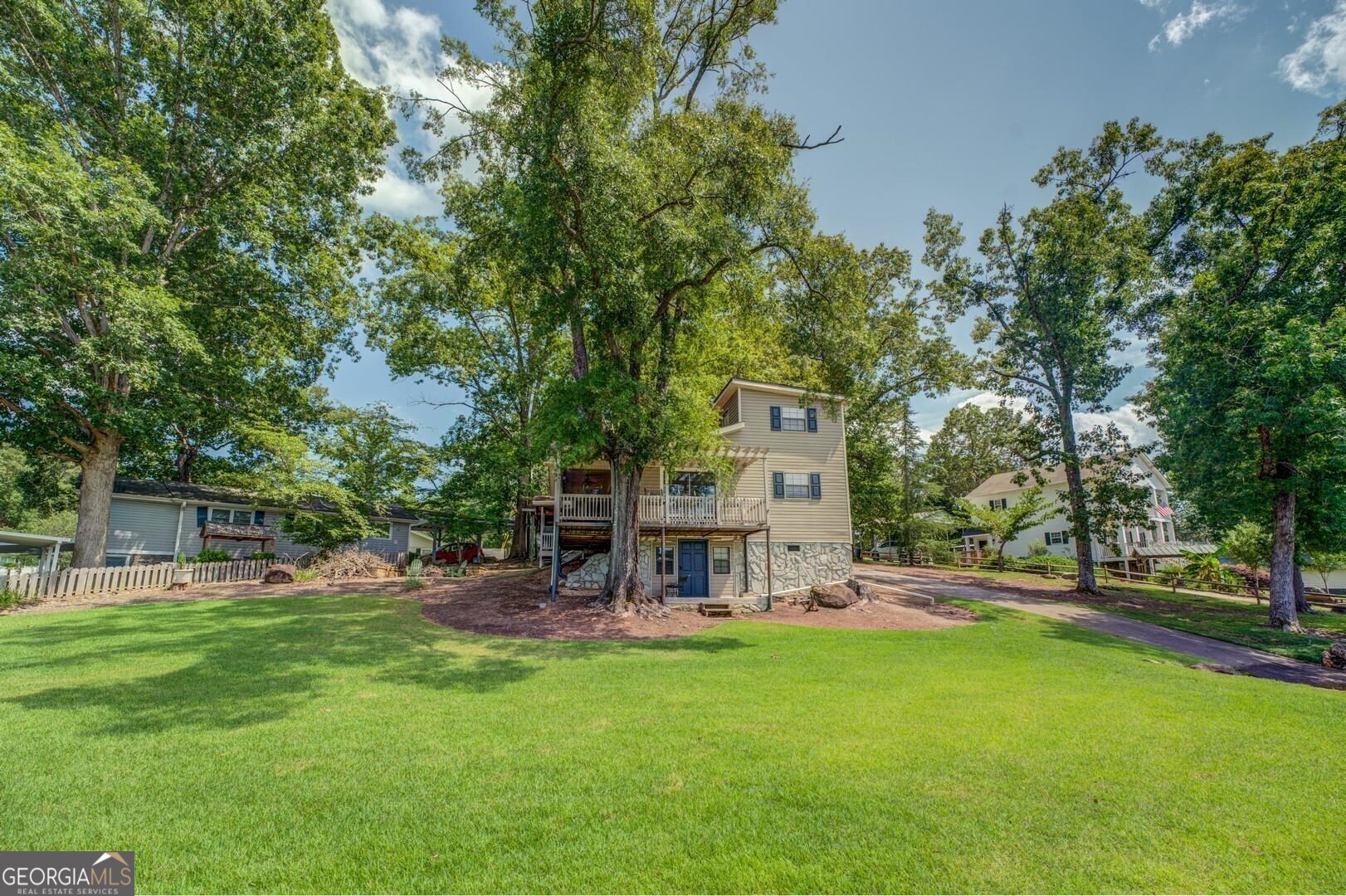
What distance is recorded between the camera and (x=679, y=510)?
17.9 m

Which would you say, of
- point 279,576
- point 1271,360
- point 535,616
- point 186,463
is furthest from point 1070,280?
point 186,463

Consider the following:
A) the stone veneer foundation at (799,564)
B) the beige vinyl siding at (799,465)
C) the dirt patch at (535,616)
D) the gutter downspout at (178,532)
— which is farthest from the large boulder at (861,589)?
the gutter downspout at (178,532)

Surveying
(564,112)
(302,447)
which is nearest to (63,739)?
(564,112)

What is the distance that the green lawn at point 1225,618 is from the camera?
1319 centimetres

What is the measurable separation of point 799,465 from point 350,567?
18065 mm

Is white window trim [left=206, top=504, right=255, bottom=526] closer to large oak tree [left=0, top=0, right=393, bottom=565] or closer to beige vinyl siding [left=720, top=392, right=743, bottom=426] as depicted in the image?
large oak tree [left=0, top=0, right=393, bottom=565]

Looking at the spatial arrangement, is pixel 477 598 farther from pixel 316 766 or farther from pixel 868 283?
pixel 868 283

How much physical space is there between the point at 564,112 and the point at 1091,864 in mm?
15650

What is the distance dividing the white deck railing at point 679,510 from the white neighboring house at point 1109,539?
909 inches

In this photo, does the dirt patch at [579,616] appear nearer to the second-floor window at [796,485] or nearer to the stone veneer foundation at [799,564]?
the stone veneer foundation at [799,564]

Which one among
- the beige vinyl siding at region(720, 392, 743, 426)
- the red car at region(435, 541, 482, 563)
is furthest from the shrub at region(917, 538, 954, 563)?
the red car at region(435, 541, 482, 563)

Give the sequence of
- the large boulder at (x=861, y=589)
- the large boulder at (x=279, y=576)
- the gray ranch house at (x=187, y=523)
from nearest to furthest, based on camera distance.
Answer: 1. the large boulder at (x=861, y=589)
2. the large boulder at (x=279, y=576)
3. the gray ranch house at (x=187, y=523)

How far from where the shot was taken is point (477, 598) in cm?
1648
